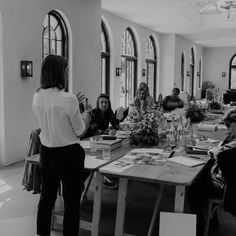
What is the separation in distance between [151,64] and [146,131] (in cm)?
865

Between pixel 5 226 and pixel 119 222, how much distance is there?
108 cm

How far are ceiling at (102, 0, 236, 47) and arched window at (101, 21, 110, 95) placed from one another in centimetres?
57

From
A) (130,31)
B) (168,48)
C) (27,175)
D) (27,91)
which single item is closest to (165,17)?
(130,31)

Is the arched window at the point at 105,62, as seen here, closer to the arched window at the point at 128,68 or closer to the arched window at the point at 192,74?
the arched window at the point at 128,68

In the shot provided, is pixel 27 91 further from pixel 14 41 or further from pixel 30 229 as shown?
pixel 30 229

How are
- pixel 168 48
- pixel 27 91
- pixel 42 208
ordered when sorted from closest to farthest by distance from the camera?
1. pixel 42 208
2. pixel 27 91
3. pixel 168 48

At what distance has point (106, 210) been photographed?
3379mm

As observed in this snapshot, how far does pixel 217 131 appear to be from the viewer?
437 cm

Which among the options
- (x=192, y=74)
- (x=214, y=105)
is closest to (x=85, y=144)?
(x=214, y=105)

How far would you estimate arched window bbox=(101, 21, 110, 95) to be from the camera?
8289 mm

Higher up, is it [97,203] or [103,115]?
[103,115]

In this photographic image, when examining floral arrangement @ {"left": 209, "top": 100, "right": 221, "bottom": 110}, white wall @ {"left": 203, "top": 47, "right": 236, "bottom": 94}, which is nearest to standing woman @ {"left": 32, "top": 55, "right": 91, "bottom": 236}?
floral arrangement @ {"left": 209, "top": 100, "right": 221, "bottom": 110}

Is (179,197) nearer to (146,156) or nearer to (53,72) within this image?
(146,156)

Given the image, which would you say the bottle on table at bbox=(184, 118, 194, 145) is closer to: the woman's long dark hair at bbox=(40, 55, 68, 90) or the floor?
the floor
